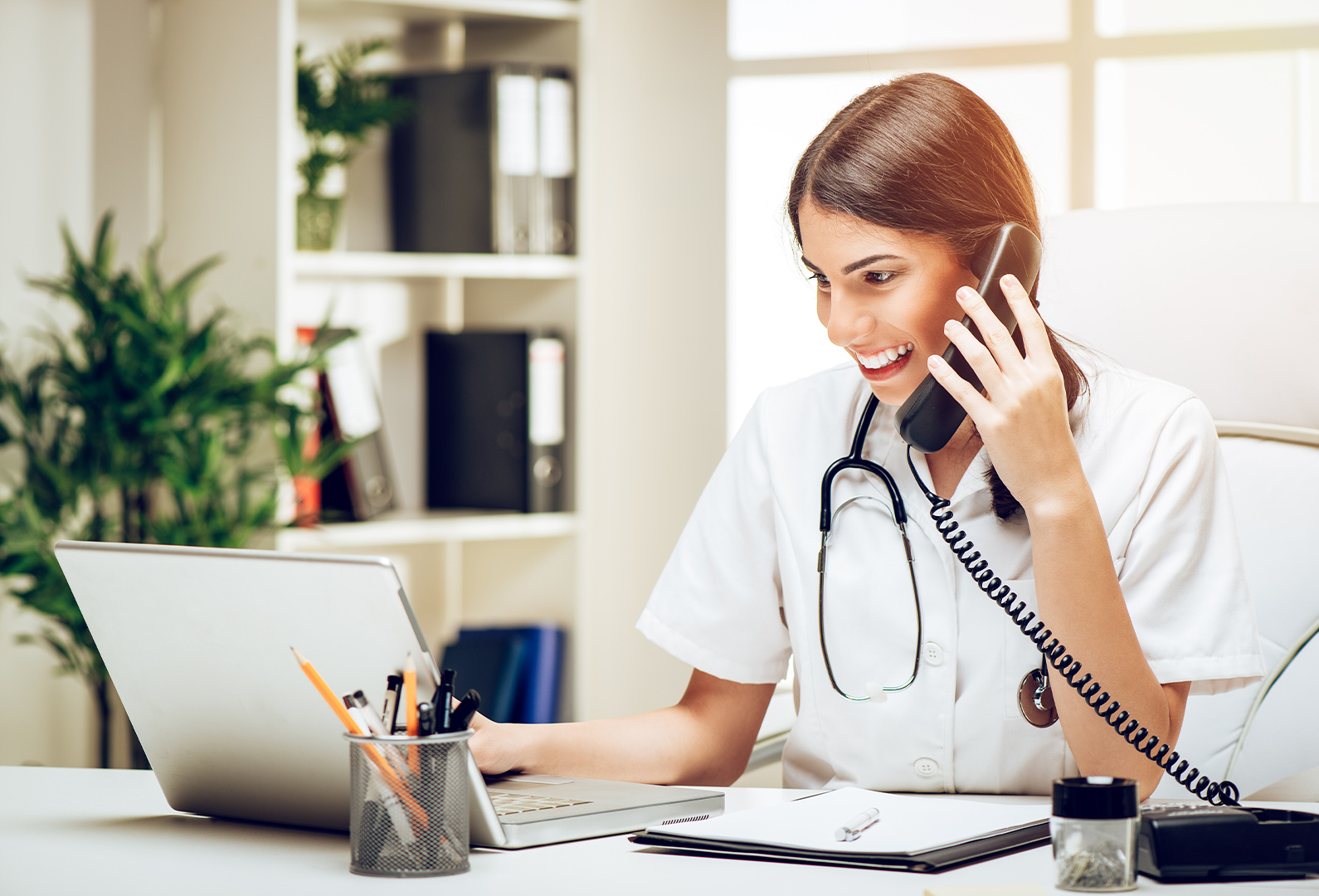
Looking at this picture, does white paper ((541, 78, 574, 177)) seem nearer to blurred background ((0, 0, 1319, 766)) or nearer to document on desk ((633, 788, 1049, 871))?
blurred background ((0, 0, 1319, 766))

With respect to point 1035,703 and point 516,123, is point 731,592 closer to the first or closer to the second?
point 1035,703

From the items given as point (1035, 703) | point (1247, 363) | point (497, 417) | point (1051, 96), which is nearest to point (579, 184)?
point (497, 417)

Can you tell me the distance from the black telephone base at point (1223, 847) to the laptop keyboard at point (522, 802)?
379mm

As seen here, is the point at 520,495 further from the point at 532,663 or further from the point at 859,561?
the point at 859,561

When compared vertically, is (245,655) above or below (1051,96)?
below

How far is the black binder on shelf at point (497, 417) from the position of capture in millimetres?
2611

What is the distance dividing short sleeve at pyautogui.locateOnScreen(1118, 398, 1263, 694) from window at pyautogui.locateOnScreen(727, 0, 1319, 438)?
4.21 feet

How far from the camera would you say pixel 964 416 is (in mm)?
1227

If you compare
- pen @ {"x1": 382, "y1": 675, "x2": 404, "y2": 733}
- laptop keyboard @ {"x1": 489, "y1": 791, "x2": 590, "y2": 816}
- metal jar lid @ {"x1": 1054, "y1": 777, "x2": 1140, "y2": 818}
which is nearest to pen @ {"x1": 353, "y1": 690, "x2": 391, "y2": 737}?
pen @ {"x1": 382, "y1": 675, "x2": 404, "y2": 733}

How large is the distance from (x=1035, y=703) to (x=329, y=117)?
1.78 metres

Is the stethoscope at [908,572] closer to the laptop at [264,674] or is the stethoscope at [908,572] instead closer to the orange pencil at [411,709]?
the laptop at [264,674]

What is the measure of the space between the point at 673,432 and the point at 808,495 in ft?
5.05

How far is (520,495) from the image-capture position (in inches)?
104

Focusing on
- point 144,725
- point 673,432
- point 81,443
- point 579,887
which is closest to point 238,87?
point 81,443
